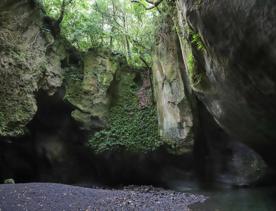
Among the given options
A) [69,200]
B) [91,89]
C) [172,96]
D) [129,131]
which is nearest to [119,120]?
[129,131]

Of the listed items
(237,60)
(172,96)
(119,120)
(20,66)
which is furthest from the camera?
(119,120)

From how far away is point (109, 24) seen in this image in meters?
18.9

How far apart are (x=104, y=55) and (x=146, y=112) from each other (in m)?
3.68

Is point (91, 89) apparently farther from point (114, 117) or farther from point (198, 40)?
point (198, 40)

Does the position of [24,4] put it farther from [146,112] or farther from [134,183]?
[134,183]

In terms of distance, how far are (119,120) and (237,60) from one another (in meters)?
9.70

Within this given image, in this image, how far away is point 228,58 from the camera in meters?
6.65

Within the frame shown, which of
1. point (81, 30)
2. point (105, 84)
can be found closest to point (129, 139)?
point (105, 84)

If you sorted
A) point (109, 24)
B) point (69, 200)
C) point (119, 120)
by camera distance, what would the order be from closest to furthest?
1. point (69, 200)
2. point (119, 120)
3. point (109, 24)

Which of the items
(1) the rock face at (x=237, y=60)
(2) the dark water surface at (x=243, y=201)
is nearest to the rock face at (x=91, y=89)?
(2) the dark water surface at (x=243, y=201)

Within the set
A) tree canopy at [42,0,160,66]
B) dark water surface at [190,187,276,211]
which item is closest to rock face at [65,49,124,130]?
tree canopy at [42,0,160,66]

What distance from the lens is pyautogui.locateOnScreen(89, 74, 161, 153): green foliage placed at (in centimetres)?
1472

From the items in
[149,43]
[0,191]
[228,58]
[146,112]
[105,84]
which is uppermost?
[149,43]

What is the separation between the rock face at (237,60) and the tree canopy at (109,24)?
698 cm
